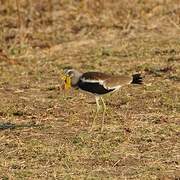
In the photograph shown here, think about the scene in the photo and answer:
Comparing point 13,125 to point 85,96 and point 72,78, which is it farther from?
point 85,96

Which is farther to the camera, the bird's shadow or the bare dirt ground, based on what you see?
the bird's shadow

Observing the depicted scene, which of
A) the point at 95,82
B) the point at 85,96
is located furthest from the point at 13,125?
the point at 85,96

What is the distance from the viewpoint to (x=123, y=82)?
288 inches

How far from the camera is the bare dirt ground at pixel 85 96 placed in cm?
642

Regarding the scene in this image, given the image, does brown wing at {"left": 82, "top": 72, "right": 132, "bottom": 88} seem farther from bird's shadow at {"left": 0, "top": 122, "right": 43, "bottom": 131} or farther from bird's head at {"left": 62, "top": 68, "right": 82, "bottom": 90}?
bird's shadow at {"left": 0, "top": 122, "right": 43, "bottom": 131}

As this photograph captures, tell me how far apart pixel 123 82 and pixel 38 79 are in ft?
9.79

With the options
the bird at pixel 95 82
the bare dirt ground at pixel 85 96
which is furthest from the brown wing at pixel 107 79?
the bare dirt ground at pixel 85 96

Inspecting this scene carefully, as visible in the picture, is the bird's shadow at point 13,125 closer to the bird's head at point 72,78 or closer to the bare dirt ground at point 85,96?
the bare dirt ground at point 85,96

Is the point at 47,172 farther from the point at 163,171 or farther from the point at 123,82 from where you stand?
the point at 123,82

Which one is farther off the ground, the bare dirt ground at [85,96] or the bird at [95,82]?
the bird at [95,82]

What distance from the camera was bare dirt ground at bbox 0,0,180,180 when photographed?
6.42 meters

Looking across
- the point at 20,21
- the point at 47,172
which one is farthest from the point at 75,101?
the point at 20,21

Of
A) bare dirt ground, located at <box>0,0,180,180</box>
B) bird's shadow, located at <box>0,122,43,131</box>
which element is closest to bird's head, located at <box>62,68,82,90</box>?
bare dirt ground, located at <box>0,0,180,180</box>

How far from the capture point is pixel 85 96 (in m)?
9.09
